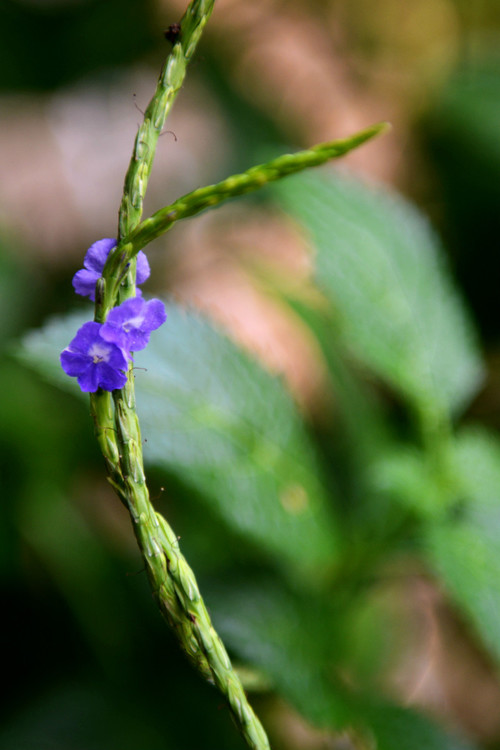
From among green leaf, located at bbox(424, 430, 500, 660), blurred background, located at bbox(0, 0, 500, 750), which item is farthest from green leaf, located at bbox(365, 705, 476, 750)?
blurred background, located at bbox(0, 0, 500, 750)

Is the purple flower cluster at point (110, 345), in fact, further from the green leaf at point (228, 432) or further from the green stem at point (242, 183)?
the green leaf at point (228, 432)

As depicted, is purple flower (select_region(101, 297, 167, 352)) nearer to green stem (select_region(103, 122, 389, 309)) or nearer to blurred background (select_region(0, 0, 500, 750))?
green stem (select_region(103, 122, 389, 309))

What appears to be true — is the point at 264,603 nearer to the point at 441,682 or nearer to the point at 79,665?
the point at 79,665

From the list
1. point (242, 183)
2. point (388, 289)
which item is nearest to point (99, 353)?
point (242, 183)

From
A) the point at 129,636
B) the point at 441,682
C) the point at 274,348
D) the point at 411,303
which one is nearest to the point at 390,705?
the point at 129,636

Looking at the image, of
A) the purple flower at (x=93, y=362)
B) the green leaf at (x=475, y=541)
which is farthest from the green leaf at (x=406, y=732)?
the purple flower at (x=93, y=362)

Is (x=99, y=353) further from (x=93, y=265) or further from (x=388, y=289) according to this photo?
(x=388, y=289)

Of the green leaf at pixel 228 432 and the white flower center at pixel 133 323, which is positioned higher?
the green leaf at pixel 228 432
